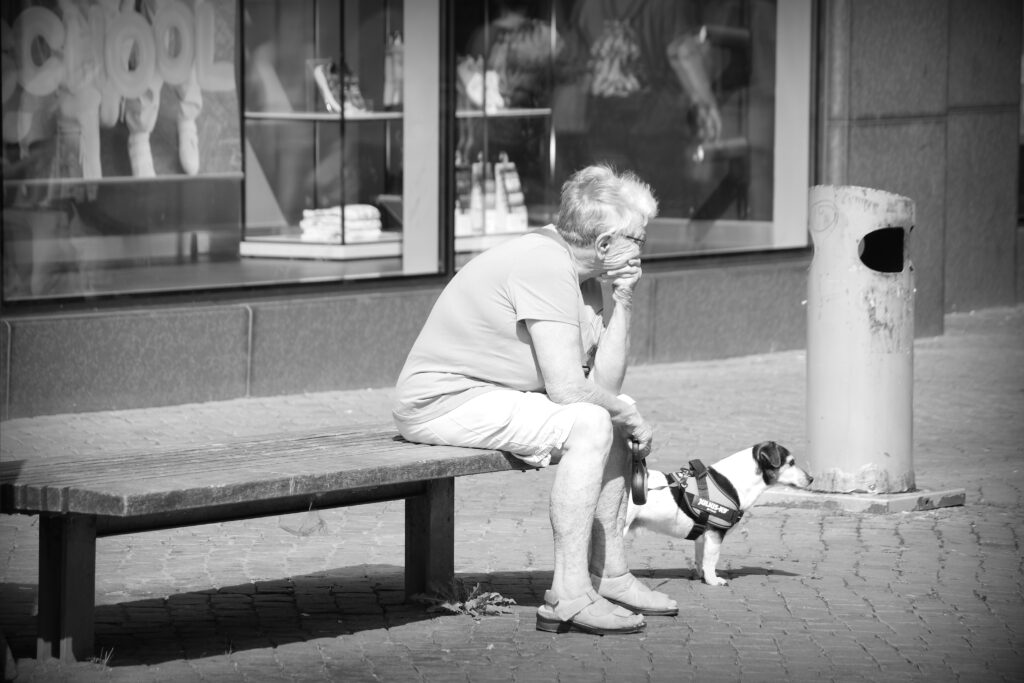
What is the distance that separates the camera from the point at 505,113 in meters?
11.6

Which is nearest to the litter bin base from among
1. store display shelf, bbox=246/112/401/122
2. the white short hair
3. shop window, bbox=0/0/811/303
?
the white short hair

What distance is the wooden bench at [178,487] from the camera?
5039 millimetres

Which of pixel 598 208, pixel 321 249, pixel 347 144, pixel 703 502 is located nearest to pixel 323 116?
pixel 347 144

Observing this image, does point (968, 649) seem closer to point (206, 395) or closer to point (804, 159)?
point (206, 395)

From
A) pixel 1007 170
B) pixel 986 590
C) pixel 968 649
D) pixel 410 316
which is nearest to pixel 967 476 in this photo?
pixel 986 590

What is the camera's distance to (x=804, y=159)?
502 inches

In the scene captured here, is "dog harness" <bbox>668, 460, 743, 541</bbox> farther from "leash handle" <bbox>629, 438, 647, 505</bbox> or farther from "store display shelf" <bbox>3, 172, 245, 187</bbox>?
"store display shelf" <bbox>3, 172, 245, 187</bbox>

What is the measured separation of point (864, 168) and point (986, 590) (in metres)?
6.71

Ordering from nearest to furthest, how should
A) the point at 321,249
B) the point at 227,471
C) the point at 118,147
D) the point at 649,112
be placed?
the point at 227,471, the point at 118,147, the point at 321,249, the point at 649,112

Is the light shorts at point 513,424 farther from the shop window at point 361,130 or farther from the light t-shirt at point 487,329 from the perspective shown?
the shop window at point 361,130

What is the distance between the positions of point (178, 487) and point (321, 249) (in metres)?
5.89

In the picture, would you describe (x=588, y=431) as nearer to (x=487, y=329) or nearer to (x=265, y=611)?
(x=487, y=329)

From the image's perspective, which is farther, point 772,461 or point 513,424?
point 772,461

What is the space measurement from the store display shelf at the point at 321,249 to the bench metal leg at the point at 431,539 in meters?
4.78
